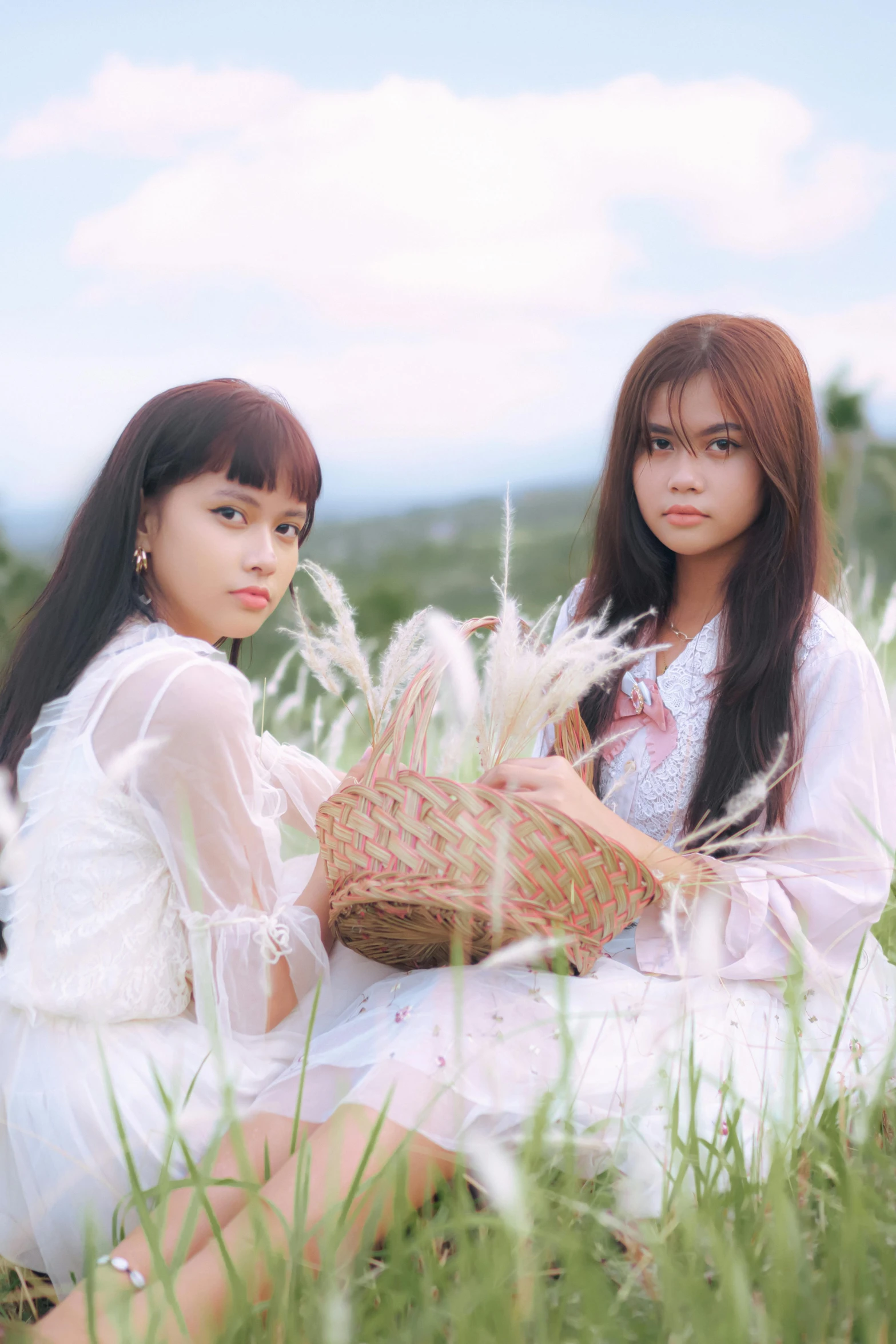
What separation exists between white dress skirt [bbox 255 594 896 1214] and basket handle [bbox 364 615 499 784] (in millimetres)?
308

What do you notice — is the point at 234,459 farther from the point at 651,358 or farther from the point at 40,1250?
the point at 40,1250

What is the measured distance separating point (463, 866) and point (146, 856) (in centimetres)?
57

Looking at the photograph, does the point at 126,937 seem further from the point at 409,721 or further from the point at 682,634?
the point at 682,634

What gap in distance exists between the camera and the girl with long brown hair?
149 cm

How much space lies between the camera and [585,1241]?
138 centimetres

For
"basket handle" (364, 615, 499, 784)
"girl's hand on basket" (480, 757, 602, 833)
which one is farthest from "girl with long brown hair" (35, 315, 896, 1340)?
"basket handle" (364, 615, 499, 784)

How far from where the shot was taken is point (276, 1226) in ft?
4.78

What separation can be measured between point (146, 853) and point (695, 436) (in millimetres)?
1238

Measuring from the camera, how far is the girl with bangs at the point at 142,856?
1.64 metres

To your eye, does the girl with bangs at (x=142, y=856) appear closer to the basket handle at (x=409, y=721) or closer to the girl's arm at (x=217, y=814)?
the girl's arm at (x=217, y=814)

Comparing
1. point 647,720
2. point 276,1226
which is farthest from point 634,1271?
point 647,720

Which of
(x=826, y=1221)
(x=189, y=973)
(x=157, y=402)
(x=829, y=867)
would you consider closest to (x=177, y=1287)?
(x=189, y=973)

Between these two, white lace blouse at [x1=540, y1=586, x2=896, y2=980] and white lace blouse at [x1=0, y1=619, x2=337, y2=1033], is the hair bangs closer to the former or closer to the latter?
white lace blouse at [x1=0, y1=619, x2=337, y2=1033]

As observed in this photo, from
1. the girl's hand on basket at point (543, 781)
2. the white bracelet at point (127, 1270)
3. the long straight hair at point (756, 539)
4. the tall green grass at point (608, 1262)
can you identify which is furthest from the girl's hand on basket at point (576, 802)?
the white bracelet at point (127, 1270)
